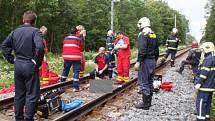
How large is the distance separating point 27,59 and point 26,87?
1.87 ft

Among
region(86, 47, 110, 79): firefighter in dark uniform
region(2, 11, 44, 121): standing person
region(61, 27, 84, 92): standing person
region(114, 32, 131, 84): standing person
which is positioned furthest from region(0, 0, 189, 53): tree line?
region(2, 11, 44, 121): standing person

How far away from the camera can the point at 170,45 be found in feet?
71.2

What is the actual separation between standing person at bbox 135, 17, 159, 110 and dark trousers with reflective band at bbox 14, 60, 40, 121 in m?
3.46

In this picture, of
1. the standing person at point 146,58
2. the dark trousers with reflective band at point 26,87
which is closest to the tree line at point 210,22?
the standing person at point 146,58

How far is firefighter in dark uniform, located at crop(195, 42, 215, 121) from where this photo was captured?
8.43 metres

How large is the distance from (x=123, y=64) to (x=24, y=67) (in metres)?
6.90

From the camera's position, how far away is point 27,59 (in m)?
7.33

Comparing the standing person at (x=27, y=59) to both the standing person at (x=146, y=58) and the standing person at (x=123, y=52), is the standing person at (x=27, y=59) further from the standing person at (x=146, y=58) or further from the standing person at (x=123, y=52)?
the standing person at (x=123, y=52)

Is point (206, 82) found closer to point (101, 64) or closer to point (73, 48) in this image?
point (73, 48)

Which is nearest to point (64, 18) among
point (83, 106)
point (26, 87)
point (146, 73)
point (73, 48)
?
point (73, 48)

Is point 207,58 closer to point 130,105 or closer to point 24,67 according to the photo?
point 130,105

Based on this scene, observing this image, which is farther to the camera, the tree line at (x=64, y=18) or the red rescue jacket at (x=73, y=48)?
the tree line at (x=64, y=18)

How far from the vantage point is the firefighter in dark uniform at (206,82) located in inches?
332

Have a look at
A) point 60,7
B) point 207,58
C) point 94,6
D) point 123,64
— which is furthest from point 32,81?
point 94,6
